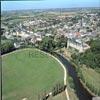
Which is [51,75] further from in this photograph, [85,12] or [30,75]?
[85,12]

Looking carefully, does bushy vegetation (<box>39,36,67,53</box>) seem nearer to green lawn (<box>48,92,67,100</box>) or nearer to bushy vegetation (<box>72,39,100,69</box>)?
bushy vegetation (<box>72,39,100,69</box>)

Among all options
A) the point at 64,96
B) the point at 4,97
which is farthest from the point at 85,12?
the point at 4,97

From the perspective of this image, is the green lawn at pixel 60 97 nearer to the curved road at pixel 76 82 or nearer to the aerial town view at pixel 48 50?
the aerial town view at pixel 48 50

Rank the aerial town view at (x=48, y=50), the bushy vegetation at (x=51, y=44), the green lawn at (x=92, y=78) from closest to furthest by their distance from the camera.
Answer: the aerial town view at (x=48, y=50) < the bushy vegetation at (x=51, y=44) < the green lawn at (x=92, y=78)

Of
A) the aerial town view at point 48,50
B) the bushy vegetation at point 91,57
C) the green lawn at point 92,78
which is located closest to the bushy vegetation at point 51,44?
the aerial town view at point 48,50

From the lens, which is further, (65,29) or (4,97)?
(65,29)

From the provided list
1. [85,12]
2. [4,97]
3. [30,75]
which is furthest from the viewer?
[85,12]

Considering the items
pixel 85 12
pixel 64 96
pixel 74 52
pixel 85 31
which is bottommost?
pixel 64 96
